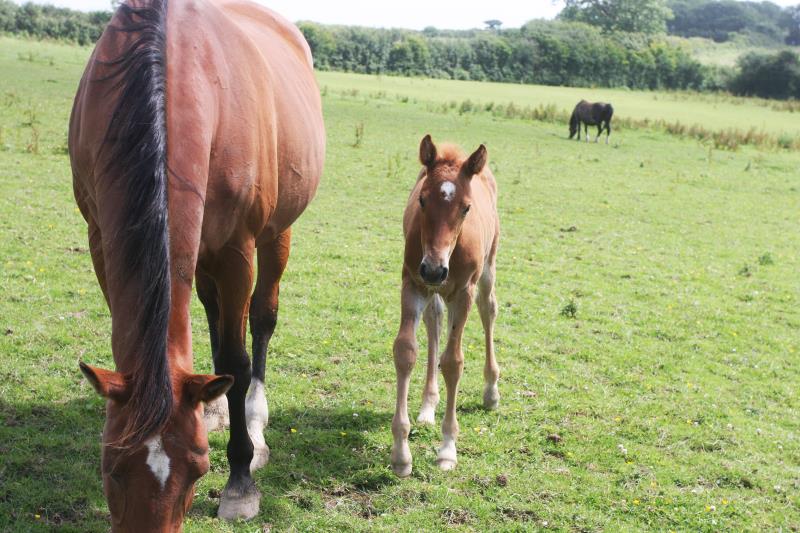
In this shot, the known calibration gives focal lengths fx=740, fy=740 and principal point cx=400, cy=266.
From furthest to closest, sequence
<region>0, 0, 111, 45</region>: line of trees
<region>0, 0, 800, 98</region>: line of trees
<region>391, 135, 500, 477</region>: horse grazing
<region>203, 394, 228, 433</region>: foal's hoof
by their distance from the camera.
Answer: <region>0, 0, 800, 98</region>: line of trees < <region>0, 0, 111, 45</region>: line of trees < <region>203, 394, 228, 433</region>: foal's hoof < <region>391, 135, 500, 477</region>: horse grazing

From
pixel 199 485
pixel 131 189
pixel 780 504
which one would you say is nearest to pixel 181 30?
pixel 131 189

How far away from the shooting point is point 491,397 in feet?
17.4

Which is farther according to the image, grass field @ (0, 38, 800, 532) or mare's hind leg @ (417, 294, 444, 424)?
mare's hind leg @ (417, 294, 444, 424)

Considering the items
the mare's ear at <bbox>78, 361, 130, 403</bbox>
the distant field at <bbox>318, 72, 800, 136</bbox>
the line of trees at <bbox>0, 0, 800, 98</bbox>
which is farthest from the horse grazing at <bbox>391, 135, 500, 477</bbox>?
the line of trees at <bbox>0, 0, 800, 98</bbox>

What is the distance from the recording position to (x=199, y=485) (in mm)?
4039

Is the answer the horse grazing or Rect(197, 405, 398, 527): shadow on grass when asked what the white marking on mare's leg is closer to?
Rect(197, 405, 398, 527): shadow on grass

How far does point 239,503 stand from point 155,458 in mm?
1540

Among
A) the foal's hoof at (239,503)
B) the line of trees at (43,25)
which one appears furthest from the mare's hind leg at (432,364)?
the line of trees at (43,25)

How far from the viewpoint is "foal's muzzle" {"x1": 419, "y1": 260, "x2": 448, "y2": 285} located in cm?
403

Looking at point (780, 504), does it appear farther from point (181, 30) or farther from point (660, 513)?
point (181, 30)

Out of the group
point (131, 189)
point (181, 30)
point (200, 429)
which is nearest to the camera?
point (200, 429)

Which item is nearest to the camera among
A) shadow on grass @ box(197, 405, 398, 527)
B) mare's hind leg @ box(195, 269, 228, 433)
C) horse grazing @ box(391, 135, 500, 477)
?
shadow on grass @ box(197, 405, 398, 527)

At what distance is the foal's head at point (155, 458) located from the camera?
2.36 meters

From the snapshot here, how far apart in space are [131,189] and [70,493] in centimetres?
192
